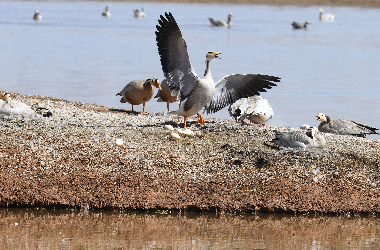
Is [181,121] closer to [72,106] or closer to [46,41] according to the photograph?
[72,106]

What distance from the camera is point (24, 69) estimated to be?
64.7 feet

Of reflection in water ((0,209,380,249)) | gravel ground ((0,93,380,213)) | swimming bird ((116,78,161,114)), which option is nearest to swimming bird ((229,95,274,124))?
gravel ground ((0,93,380,213))

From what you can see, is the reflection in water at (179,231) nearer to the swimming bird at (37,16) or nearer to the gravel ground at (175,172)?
the gravel ground at (175,172)

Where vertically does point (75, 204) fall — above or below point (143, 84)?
below

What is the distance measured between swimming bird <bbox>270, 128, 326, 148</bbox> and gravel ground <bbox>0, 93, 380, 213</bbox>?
0.11m

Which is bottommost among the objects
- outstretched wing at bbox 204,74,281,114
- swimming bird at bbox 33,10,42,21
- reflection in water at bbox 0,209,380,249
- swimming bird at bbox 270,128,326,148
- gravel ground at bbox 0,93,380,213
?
reflection in water at bbox 0,209,380,249

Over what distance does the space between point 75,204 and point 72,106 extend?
17.4 feet

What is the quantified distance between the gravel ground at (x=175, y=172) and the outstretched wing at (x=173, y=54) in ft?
2.87

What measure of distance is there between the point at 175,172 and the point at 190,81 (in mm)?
2193

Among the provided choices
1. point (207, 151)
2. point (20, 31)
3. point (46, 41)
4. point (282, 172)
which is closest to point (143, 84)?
point (207, 151)

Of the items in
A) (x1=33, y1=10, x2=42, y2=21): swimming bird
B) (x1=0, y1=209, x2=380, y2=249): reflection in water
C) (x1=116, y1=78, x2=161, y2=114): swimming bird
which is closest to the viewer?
(x1=0, y1=209, x2=380, y2=249): reflection in water

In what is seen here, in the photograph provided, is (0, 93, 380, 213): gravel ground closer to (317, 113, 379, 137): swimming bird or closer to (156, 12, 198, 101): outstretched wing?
(156, 12, 198, 101): outstretched wing

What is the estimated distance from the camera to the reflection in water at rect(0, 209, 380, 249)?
21.0 feet

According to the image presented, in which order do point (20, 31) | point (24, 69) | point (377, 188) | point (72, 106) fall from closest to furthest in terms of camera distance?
1. point (377, 188)
2. point (72, 106)
3. point (24, 69)
4. point (20, 31)
